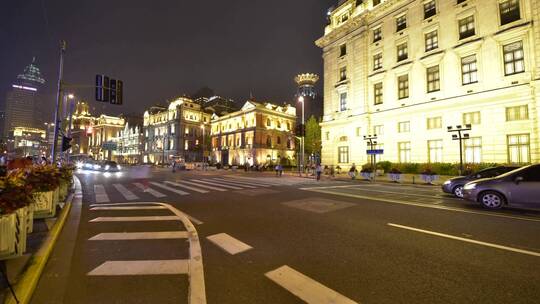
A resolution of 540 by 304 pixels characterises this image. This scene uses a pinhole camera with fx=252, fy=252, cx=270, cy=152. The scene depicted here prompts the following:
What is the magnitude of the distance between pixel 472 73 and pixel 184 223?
27.8m

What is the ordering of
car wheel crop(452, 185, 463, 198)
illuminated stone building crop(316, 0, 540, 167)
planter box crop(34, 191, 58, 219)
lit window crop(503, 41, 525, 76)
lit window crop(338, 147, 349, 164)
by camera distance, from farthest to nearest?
lit window crop(338, 147, 349, 164) < lit window crop(503, 41, 525, 76) < illuminated stone building crop(316, 0, 540, 167) < car wheel crop(452, 185, 463, 198) < planter box crop(34, 191, 58, 219)

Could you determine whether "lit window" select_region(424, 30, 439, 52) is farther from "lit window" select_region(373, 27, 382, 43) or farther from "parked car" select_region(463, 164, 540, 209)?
"parked car" select_region(463, 164, 540, 209)

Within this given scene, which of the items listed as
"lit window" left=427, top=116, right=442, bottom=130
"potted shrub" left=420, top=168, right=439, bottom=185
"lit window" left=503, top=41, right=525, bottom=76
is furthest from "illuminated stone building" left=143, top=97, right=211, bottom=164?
"lit window" left=503, top=41, right=525, bottom=76

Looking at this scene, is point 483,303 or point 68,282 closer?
point 483,303

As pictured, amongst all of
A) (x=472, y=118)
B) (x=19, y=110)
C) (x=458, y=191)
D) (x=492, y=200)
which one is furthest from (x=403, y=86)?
(x=19, y=110)

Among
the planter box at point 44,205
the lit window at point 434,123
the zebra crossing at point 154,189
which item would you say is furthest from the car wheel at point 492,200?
the lit window at point 434,123

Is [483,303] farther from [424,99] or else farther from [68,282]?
[424,99]

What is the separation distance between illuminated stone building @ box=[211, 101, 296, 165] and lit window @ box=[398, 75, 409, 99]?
36.1 m

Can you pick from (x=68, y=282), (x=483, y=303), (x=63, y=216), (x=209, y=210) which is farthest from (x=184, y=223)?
(x=483, y=303)

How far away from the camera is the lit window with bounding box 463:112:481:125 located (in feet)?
72.8

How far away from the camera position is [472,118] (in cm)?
2256

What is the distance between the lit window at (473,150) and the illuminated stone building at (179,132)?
210 ft

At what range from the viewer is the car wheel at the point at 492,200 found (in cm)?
865

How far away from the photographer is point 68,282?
3727 millimetres
